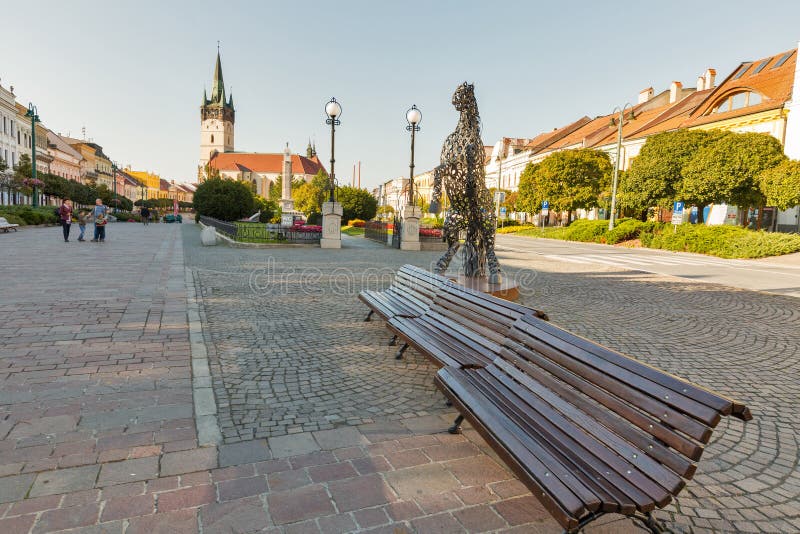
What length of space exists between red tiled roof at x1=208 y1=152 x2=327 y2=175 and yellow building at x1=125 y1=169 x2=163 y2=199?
4469 cm

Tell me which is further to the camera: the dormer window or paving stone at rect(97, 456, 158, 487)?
the dormer window

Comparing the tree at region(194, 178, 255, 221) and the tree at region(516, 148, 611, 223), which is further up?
the tree at region(516, 148, 611, 223)

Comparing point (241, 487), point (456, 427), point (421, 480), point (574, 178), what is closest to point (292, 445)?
point (241, 487)

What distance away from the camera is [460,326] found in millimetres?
4410

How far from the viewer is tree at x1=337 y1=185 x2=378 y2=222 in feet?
135

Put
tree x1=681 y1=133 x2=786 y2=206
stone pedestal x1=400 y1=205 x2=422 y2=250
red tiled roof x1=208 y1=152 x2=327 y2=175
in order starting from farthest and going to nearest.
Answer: red tiled roof x1=208 y1=152 x2=327 y2=175
tree x1=681 y1=133 x2=786 y2=206
stone pedestal x1=400 y1=205 x2=422 y2=250

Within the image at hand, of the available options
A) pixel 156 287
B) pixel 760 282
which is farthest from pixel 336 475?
pixel 760 282

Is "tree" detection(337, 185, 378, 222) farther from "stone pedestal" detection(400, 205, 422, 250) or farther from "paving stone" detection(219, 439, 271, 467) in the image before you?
"paving stone" detection(219, 439, 271, 467)

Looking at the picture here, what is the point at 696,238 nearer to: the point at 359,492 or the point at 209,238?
the point at 209,238

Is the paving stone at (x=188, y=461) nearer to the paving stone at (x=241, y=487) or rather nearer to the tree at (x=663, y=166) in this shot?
the paving stone at (x=241, y=487)

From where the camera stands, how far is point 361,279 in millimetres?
11062

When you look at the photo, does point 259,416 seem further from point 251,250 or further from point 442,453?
point 251,250

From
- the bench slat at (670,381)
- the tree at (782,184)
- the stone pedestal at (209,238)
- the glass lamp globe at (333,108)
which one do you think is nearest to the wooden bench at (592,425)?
the bench slat at (670,381)

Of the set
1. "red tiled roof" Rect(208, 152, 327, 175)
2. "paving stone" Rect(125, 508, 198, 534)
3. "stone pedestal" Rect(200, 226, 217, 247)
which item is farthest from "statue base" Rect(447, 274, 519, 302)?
"red tiled roof" Rect(208, 152, 327, 175)
